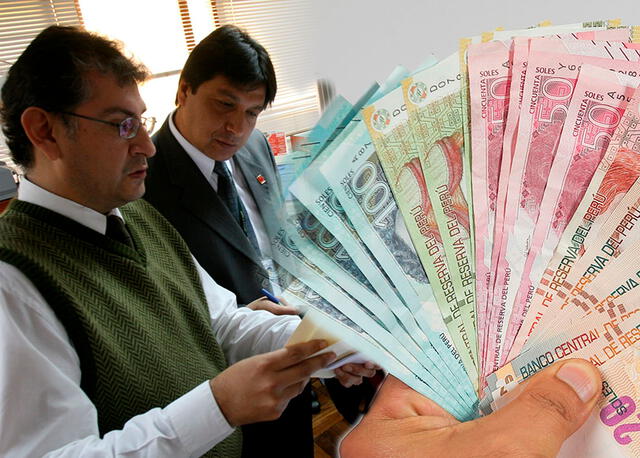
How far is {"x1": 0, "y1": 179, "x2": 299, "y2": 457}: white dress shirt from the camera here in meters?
0.77

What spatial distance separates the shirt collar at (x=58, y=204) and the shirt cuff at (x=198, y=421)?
1.38 ft

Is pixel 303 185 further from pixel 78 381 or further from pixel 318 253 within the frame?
pixel 78 381

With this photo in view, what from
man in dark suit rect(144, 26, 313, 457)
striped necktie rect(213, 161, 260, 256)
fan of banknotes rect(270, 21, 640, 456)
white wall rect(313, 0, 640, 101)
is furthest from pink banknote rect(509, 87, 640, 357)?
striped necktie rect(213, 161, 260, 256)

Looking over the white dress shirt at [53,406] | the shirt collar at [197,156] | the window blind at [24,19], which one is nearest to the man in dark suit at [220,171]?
the shirt collar at [197,156]

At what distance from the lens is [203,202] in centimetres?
145

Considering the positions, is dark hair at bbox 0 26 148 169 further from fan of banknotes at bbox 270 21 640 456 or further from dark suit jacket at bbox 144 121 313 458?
fan of banknotes at bbox 270 21 640 456

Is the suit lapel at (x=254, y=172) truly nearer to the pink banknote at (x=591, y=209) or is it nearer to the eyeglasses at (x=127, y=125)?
the eyeglasses at (x=127, y=125)

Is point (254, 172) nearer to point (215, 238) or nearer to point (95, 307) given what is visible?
point (215, 238)

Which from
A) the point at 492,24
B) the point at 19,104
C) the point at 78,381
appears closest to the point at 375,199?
the point at 492,24

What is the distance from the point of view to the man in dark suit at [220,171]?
143cm

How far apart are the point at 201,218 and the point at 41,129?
1.80 ft

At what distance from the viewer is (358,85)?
64cm

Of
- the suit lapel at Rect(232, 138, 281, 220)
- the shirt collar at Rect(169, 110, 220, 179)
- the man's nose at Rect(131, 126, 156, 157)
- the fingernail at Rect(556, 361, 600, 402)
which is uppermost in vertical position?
the fingernail at Rect(556, 361, 600, 402)

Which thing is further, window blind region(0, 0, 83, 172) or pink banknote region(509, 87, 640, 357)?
window blind region(0, 0, 83, 172)
